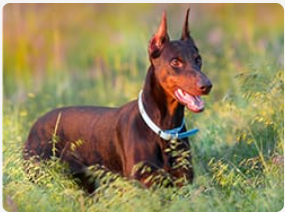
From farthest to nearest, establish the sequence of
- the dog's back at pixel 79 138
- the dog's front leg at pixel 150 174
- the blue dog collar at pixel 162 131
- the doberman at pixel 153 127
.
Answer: the dog's back at pixel 79 138 → the blue dog collar at pixel 162 131 → the doberman at pixel 153 127 → the dog's front leg at pixel 150 174

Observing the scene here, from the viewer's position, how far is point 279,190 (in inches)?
264

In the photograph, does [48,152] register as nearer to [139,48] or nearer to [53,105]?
[53,105]

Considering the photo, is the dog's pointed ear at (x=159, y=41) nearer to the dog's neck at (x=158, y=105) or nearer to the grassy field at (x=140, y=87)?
the dog's neck at (x=158, y=105)

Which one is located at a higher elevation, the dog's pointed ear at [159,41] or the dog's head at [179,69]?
the dog's pointed ear at [159,41]

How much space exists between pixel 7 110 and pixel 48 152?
191 cm

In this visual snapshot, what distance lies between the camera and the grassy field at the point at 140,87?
6.62 meters

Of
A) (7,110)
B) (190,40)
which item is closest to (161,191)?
(190,40)

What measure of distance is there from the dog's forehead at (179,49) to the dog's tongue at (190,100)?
0.23 m

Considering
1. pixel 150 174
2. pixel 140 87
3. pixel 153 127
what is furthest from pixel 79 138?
pixel 140 87

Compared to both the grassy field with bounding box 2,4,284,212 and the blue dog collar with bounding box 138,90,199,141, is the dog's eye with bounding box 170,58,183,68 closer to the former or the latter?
the blue dog collar with bounding box 138,90,199,141

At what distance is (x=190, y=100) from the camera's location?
707 cm

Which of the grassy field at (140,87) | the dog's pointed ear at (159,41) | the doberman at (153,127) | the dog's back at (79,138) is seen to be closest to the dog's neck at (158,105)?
the doberman at (153,127)

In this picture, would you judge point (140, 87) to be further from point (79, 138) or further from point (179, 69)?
point (179, 69)

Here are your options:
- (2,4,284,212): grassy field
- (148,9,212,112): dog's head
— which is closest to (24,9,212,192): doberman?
(148,9,212,112): dog's head
